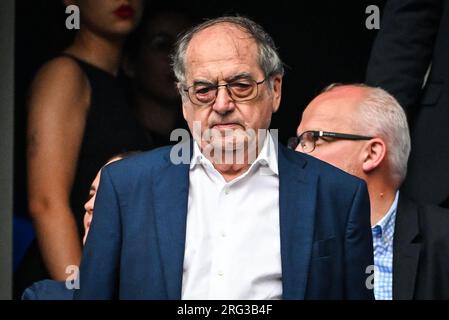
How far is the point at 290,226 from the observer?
12.6ft

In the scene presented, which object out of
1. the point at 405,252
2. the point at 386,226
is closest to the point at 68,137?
the point at 386,226

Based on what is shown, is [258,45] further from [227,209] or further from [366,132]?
[366,132]

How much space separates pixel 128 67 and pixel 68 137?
45 centimetres

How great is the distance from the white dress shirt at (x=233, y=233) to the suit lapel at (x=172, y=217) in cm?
6

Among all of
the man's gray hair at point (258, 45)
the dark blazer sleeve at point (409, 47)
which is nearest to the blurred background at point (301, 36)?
the dark blazer sleeve at point (409, 47)

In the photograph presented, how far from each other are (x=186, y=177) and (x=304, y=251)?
0.46m

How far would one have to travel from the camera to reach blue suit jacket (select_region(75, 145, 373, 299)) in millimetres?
3779

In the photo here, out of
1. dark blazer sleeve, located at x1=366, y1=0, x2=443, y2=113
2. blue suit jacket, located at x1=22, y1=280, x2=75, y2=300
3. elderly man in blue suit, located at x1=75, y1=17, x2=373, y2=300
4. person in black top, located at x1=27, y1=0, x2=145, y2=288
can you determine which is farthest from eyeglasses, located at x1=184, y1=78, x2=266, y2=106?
person in black top, located at x1=27, y1=0, x2=145, y2=288

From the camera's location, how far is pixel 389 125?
501cm

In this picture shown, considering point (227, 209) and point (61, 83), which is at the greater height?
point (61, 83)

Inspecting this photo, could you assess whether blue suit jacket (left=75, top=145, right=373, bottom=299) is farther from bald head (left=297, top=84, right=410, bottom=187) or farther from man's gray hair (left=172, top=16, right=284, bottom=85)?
bald head (left=297, top=84, right=410, bottom=187)
